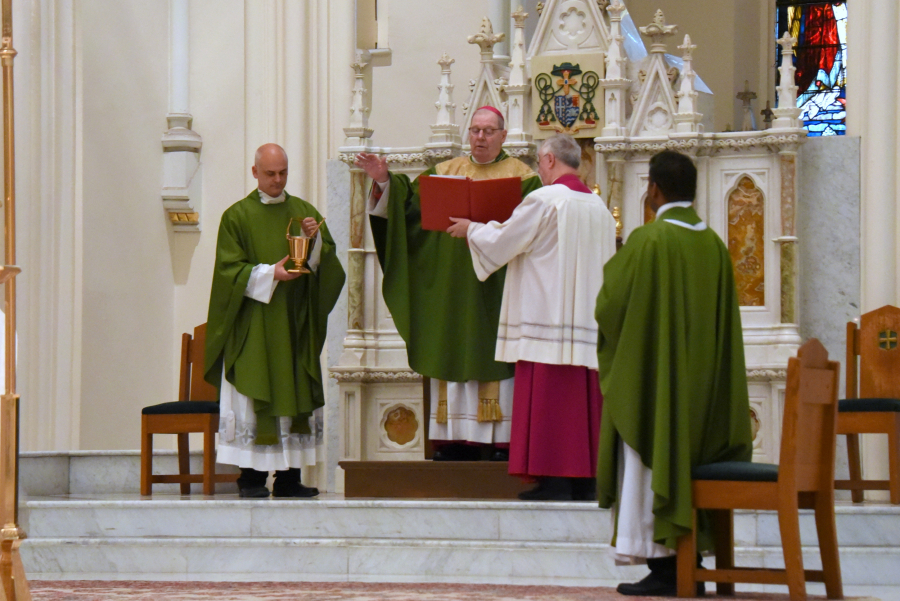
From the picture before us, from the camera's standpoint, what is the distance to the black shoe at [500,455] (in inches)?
296

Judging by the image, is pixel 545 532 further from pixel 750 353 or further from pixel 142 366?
pixel 142 366

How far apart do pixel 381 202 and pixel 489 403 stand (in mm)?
1194

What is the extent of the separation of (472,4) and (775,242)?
10.7 ft

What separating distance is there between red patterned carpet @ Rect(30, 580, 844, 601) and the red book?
2.08m

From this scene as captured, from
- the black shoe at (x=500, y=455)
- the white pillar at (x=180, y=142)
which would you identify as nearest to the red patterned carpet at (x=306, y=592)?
the black shoe at (x=500, y=455)

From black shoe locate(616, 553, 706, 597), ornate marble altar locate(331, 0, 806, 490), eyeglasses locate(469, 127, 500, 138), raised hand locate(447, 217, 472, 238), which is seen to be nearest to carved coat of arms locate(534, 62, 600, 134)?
ornate marble altar locate(331, 0, 806, 490)

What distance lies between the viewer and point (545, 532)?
6465 mm

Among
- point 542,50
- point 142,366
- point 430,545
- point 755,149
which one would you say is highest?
point 542,50

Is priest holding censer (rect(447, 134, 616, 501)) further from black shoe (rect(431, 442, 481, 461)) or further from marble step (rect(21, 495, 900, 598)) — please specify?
black shoe (rect(431, 442, 481, 461))

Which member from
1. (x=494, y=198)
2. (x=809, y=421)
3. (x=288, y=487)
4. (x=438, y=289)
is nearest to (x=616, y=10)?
(x=494, y=198)

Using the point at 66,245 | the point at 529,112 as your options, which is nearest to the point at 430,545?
the point at 529,112

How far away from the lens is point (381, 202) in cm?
757

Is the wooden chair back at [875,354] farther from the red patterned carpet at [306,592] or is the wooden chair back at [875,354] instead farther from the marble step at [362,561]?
the red patterned carpet at [306,592]

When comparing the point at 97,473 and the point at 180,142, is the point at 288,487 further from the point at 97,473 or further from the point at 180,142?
the point at 180,142
